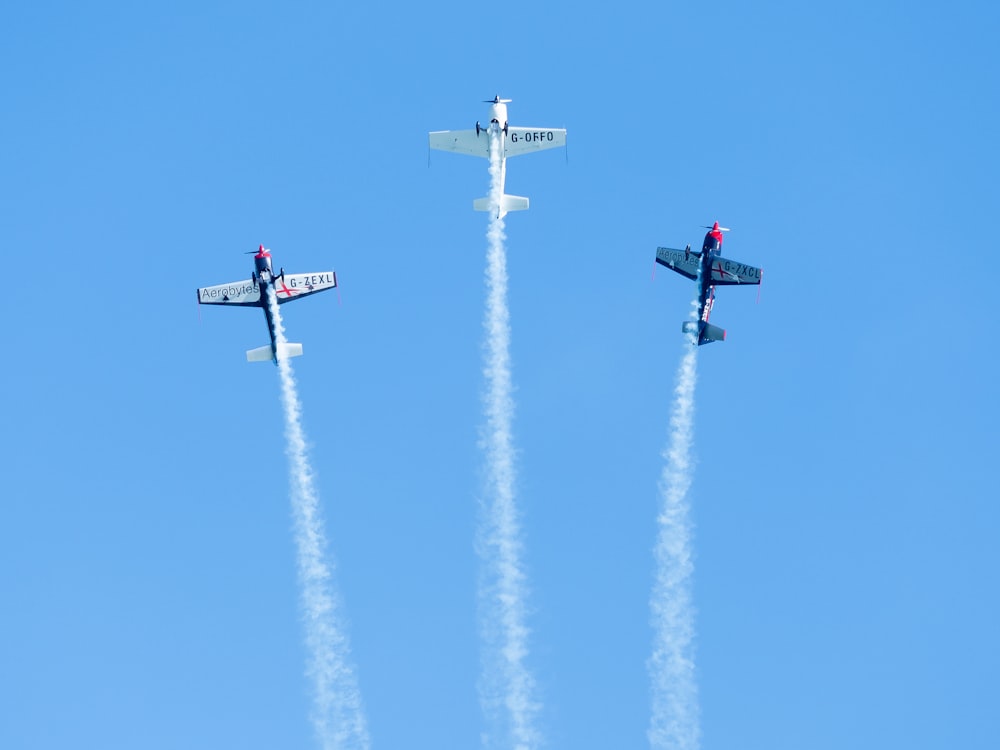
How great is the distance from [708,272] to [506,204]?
11.7 m

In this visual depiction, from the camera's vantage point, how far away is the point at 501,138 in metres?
90.3

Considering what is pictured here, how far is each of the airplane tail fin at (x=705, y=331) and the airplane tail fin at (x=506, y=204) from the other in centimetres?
1124

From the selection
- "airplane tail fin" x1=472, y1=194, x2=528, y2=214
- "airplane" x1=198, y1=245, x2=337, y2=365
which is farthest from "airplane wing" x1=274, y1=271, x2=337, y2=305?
"airplane tail fin" x1=472, y1=194, x2=528, y2=214

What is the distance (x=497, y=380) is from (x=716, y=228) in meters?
14.3

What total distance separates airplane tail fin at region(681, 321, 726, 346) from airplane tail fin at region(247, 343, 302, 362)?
69.8ft

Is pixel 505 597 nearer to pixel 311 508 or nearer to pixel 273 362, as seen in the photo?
pixel 311 508

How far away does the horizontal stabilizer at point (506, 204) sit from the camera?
88938mm

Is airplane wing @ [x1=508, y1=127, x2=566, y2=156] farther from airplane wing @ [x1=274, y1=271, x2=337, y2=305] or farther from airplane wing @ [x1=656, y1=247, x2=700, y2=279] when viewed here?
airplane wing @ [x1=274, y1=271, x2=337, y2=305]

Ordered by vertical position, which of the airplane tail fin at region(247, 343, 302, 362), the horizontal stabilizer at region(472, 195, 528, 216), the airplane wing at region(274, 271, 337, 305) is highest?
the horizontal stabilizer at region(472, 195, 528, 216)

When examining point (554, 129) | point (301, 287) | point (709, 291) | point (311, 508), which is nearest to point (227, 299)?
point (301, 287)

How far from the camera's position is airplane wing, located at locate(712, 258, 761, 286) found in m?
86.4

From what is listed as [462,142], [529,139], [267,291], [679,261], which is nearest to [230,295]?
[267,291]

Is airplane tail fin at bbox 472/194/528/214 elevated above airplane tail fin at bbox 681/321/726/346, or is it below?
above

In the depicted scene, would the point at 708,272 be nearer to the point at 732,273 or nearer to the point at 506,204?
the point at 732,273
